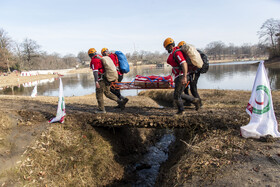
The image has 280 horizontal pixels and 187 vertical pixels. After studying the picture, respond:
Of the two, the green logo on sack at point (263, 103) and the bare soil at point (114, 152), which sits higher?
the green logo on sack at point (263, 103)

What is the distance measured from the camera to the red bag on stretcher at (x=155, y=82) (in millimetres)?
6681

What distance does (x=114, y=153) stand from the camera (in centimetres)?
642

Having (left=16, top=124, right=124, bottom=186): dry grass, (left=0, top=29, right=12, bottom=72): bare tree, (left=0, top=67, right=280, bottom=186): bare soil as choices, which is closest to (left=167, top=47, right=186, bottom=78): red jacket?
(left=0, top=67, right=280, bottom=186): bare soil

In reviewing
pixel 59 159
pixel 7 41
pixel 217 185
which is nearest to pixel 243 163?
pixel 217 185

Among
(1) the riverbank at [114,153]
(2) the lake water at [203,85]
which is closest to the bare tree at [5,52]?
(2) the lake water at [203,85]

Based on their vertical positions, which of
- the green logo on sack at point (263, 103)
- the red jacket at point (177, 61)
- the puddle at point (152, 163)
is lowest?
the puddle at point (152, 163)

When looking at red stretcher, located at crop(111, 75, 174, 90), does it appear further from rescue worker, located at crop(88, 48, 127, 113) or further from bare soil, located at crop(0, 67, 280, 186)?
bare soil, located at crop(0, 67, 280, 186)

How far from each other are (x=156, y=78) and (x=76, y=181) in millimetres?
4285

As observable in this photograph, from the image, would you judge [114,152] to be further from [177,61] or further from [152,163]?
[177,61]

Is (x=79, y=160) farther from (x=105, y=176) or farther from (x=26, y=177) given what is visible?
(x=26, y=177)

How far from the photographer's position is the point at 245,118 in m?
5.29

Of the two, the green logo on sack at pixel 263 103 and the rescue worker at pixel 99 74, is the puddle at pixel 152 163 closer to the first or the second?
the rescue worker at pixel 99 74

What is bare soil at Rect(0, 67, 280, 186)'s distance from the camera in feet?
11.7

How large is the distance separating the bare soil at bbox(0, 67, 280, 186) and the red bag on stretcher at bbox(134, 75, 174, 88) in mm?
1492
